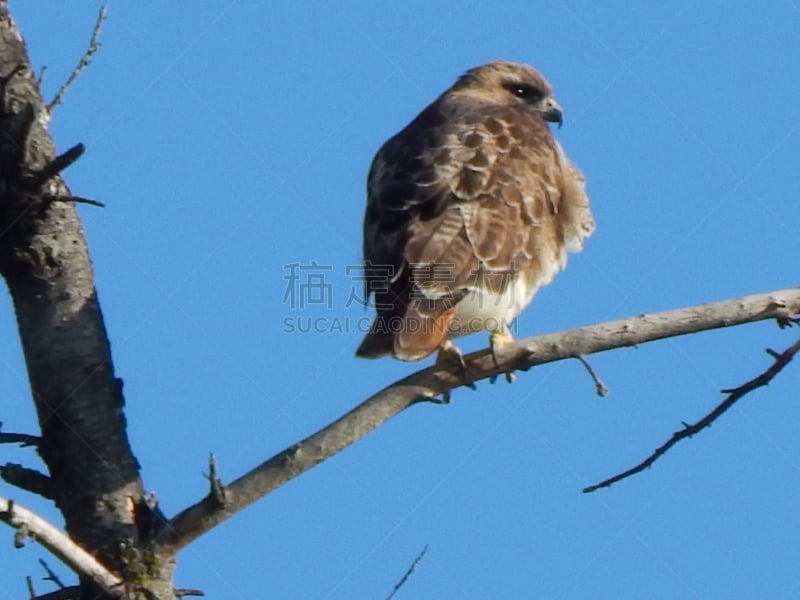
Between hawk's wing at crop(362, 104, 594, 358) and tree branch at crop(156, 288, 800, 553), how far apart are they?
35 centimetres

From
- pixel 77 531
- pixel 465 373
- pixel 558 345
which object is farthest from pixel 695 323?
pixel 77 531

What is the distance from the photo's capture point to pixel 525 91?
6.15m

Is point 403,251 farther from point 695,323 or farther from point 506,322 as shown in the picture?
point 695,323

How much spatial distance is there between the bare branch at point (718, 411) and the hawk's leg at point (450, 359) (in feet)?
1.96

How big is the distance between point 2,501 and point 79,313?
944mm

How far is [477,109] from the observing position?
5.31 meters

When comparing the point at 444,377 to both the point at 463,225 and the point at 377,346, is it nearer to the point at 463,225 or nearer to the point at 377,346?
the point at 377,346

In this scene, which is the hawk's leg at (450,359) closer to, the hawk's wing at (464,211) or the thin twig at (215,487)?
the hawk's wing at (464,211)

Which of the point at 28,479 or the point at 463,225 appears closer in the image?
the point at 28,479

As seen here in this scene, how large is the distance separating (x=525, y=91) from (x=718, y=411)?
304cm

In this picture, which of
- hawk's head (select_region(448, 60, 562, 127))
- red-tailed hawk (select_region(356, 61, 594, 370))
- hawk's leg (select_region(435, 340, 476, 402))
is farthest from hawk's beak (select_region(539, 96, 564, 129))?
hawk's leg (select_region(435, 340, 476, 402))

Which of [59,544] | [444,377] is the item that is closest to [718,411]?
[444,377]

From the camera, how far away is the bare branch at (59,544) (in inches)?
107

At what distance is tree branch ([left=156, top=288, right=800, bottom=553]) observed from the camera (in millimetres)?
3127
